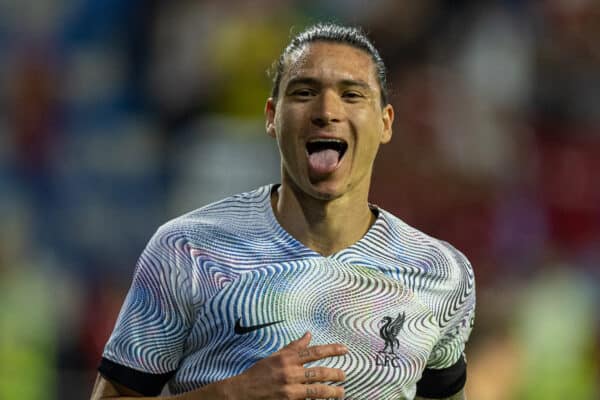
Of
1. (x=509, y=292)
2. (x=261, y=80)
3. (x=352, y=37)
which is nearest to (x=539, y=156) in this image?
(x=509, y=292)

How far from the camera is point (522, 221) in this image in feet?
28.2

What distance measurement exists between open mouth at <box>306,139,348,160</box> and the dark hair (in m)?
0.24

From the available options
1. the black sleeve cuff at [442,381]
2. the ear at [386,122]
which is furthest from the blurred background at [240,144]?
the ear at [386,122]

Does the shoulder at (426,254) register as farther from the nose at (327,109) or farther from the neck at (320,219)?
the nose at (327,109)

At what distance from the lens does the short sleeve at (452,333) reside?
3990 millimetres

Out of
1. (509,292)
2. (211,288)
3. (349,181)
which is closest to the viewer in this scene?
(211,288)

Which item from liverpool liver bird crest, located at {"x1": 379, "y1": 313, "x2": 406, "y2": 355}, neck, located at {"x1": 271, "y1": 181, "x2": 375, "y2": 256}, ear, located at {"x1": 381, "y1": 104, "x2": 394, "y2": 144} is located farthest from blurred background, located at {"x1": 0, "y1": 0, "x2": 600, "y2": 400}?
liverpool liver bird crest, located at {"x1": 379, "y1": 313, "x2": 406, "y2": 355}

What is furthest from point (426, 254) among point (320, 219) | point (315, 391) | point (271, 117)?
point (315, 391)

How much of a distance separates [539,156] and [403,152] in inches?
38.8

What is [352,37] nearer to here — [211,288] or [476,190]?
[211,288]

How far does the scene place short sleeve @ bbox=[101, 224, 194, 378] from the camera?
3.59 meters

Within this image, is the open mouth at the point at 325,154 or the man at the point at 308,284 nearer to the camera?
the man at the point at 308,284

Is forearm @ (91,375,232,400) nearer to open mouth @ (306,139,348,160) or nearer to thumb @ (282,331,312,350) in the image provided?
thumb @ (282,331,312,350)

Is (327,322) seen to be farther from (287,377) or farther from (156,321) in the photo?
(156,321)
